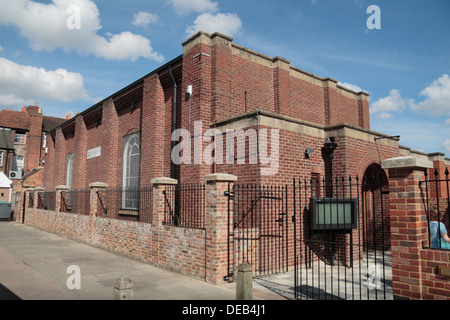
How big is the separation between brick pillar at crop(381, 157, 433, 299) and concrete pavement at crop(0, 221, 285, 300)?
2309mm

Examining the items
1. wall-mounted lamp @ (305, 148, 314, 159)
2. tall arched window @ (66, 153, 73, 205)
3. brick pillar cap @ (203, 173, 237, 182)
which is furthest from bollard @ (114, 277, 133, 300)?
tall arched window @ (66, 153, 73, 205)

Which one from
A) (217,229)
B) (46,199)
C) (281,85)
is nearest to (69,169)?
(46,199)

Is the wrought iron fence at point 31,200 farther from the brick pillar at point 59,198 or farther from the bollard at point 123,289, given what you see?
the bollard at point 123,289

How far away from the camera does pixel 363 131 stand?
1021 cm

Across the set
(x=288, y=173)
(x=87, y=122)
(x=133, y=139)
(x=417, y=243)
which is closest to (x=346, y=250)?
(x=288, y=173)

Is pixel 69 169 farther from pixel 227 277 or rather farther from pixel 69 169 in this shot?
pixel 227 277

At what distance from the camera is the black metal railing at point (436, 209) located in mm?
4398

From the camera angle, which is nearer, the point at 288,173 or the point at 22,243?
the point at 288,173

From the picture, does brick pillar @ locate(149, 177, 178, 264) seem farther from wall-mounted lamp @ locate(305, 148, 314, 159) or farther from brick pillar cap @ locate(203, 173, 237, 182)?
wall-mounted lamp @ locate(305, 148, 314, 159)

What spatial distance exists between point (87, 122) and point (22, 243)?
835 centimetres

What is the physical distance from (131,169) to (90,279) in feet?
25.7

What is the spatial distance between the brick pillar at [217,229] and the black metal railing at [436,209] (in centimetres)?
381
